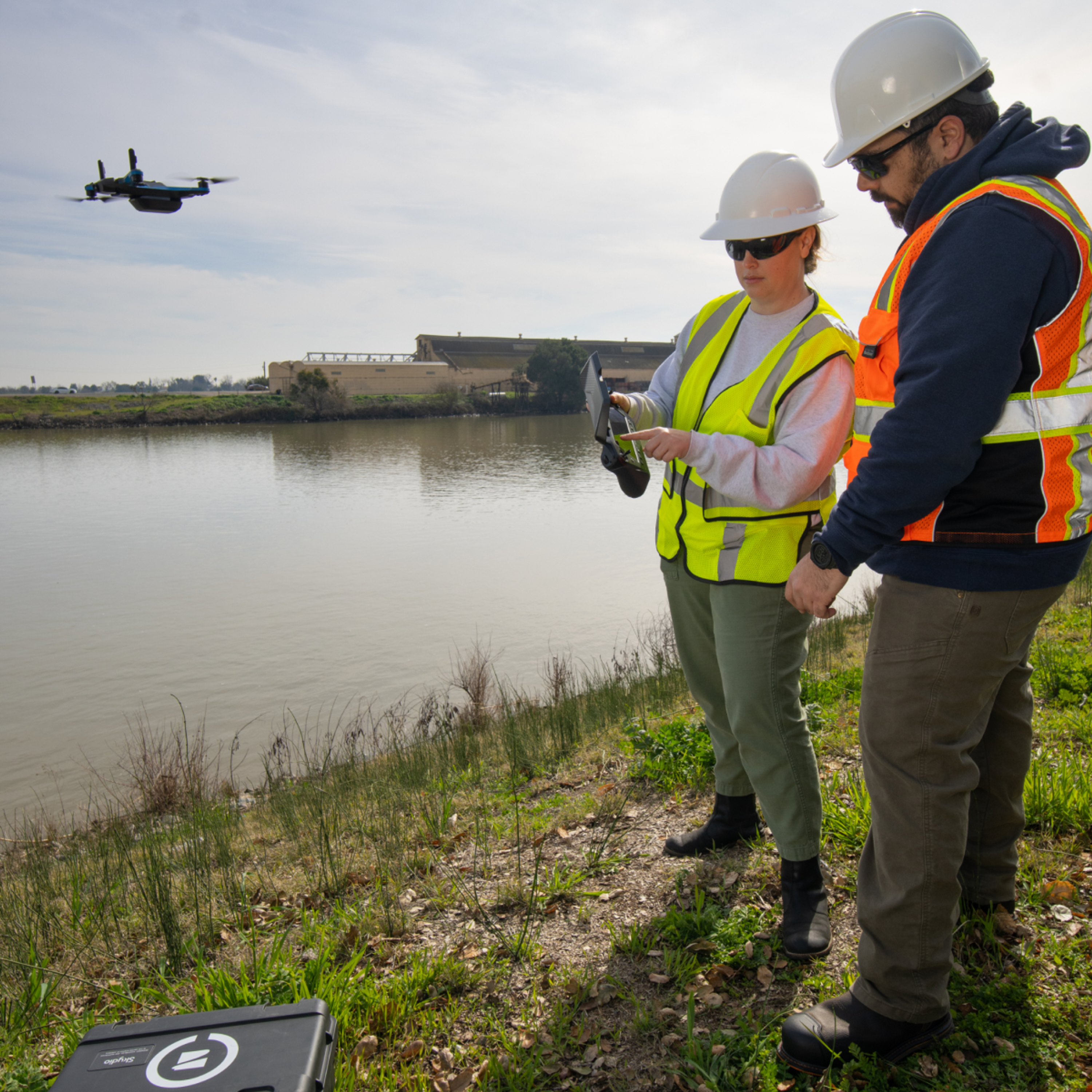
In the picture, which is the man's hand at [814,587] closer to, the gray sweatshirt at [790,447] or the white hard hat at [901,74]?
the gray sweatshirt at [790,447]

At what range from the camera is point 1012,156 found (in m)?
1.64

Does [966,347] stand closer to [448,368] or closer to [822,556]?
[822,556]

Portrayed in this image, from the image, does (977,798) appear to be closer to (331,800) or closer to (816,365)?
(816,365)

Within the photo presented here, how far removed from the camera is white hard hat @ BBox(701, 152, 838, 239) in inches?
96.0

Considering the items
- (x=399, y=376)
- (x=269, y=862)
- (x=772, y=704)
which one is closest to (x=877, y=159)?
(x=772, y=704)

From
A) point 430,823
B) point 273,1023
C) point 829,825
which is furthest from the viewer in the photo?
point 430,823

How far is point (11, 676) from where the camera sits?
940 cm

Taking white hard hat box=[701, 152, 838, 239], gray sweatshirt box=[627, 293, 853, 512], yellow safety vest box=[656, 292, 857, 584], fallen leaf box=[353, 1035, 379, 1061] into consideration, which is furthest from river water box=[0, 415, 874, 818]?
white hard hat box=[701, 152, 838, 239]

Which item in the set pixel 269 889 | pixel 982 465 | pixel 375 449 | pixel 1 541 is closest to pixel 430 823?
pixel 269 889

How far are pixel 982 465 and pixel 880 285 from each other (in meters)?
0.52

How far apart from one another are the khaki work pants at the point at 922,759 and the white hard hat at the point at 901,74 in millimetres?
1101

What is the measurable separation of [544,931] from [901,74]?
8.95 ft

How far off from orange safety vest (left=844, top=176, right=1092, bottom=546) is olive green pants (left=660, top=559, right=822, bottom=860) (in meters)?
0.79

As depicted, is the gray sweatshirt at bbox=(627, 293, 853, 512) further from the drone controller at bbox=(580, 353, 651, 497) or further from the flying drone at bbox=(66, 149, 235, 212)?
the flying drone at bbox=(66, 149, 235, 212)
